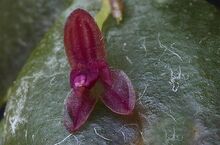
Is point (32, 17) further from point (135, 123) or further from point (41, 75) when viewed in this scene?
point (135, 123)

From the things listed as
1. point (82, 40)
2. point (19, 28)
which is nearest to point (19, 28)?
point (19, 28)

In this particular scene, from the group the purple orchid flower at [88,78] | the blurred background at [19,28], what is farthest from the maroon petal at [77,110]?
the blurred background at [19,28]

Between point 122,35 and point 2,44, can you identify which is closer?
point 122,35

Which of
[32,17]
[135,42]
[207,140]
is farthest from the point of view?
[32,17]

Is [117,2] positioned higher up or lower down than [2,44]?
higher up

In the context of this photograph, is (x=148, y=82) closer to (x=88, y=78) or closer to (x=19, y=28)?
(x=88, y=78)

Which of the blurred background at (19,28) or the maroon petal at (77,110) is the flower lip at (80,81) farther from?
the blurred background at (19,28)

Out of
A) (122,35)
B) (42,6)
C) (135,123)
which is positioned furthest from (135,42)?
(42,6)
